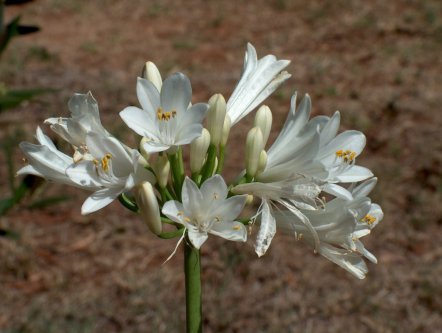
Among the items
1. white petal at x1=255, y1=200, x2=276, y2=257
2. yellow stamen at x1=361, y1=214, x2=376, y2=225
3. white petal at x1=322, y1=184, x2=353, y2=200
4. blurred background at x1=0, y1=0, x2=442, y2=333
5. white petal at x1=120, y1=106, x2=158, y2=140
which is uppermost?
white petal at x1=120, y1=106, x2=158, y2=140

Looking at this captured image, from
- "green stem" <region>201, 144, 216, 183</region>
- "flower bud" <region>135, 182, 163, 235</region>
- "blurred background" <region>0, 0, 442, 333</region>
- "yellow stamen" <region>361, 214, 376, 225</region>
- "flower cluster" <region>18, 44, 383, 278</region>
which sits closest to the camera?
"flower bud" <region>135, 182, 163, 235</region>

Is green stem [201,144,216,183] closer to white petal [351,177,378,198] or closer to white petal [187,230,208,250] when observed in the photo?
white petal [187,230,208,250]

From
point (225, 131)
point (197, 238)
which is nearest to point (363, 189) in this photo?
point (225, 131)

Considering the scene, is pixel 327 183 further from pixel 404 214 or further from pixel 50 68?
pixel 50 68

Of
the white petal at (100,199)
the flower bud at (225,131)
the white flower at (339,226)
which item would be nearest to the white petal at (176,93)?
the flower bud at (225,131)

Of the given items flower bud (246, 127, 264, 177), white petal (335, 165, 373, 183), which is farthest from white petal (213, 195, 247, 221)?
white petal (335, 165, 373, 183)

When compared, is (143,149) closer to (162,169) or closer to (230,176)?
(162,169)
